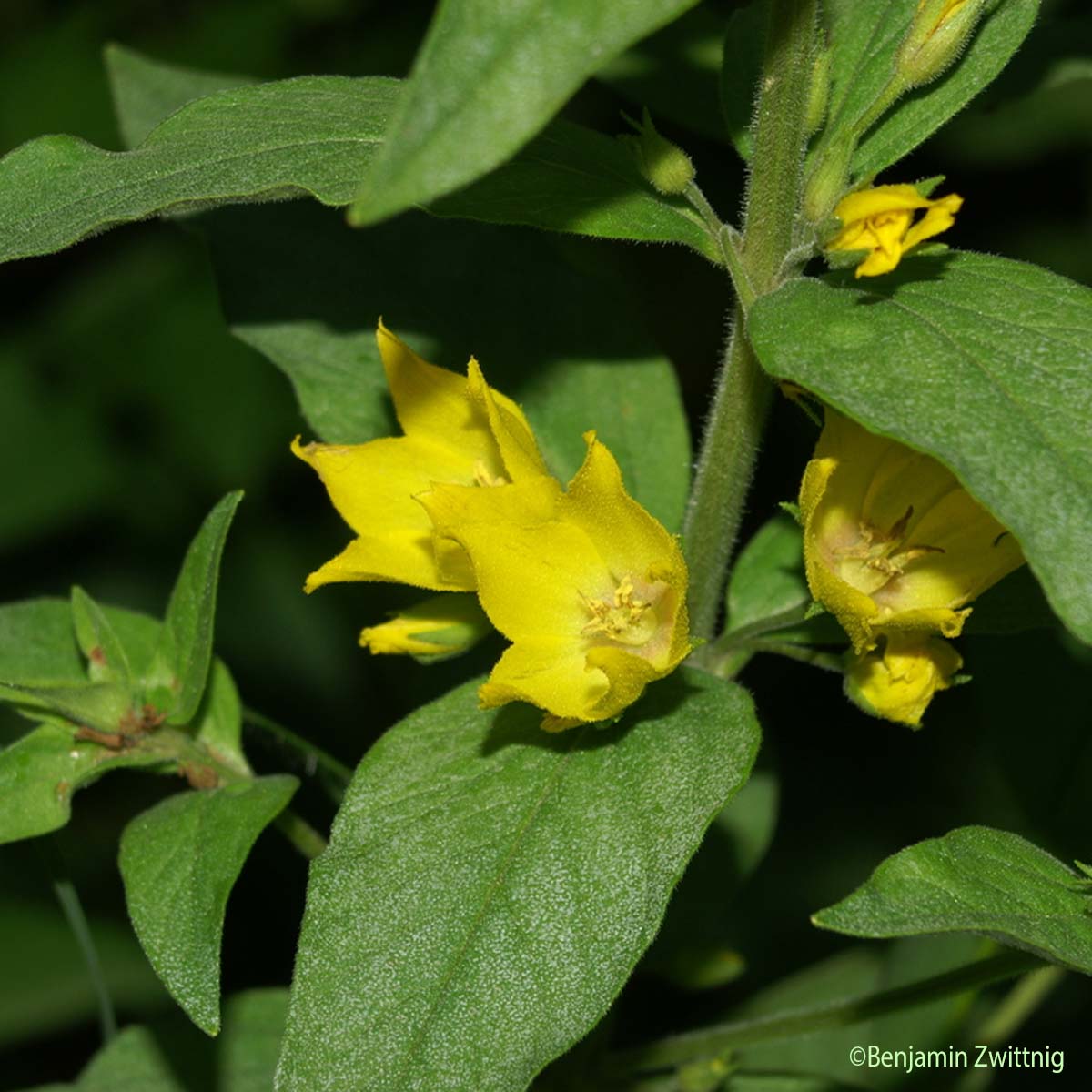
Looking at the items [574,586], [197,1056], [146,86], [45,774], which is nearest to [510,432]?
[574,586]

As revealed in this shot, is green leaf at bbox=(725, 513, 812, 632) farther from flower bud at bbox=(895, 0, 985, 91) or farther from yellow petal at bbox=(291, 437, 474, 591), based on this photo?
flower bud at bbox=(895, 0, 985, 91)

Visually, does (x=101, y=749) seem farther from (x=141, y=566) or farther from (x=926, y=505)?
(x=141, y=566)

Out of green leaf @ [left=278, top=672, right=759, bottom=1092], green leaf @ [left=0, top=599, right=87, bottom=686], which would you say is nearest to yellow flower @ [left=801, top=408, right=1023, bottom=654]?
green leaf @ [left=278, top=672, right=759, bottom=1092]

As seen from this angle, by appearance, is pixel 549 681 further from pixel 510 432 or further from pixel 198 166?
pixel 198 166

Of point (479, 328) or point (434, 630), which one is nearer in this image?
point (434, 630)

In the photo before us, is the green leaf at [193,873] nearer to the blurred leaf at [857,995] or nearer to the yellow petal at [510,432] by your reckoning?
the yellow petal at [510,432]

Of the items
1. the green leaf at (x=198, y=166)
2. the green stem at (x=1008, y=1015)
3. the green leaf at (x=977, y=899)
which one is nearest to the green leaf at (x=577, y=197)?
the green leaf at (x=198, y=166)
